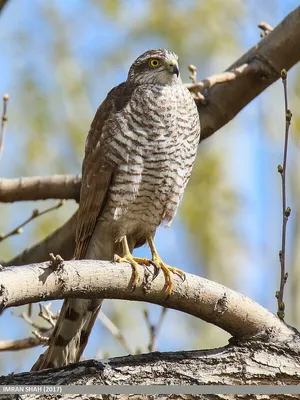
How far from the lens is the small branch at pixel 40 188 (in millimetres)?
4660

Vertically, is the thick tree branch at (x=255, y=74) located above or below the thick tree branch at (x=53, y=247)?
above

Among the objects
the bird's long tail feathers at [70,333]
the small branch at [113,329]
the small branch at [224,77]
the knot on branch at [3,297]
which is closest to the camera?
the knot on branch at [3,297]

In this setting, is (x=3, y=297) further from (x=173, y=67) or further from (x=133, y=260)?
(x=173, y=67)

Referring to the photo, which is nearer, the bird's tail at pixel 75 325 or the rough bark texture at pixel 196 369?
the rough bark texture at pixel 196 369

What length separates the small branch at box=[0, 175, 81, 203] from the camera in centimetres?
466

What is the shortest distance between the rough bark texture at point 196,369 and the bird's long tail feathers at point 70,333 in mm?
831

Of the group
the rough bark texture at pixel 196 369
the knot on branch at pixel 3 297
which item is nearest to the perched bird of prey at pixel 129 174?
the rough bark texture at pixel 196 369

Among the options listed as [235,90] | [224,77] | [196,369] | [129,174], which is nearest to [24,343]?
[129,174]

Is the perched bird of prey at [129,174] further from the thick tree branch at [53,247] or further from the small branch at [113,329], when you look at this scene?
the thick tree branch at [53,247]

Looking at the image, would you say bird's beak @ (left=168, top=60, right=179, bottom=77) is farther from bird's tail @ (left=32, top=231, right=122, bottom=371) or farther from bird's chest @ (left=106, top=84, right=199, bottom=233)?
bird's tail @ (left=32, top=231, right=122, bottom=371)

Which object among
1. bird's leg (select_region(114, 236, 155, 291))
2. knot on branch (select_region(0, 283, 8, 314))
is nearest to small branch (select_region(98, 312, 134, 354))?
bird's leg (select_region(114, 236, 155, 291))

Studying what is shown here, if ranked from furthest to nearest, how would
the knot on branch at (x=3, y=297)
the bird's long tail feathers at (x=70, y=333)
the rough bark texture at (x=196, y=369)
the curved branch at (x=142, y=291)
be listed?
the bird's long tail feathers at (x=70, y=333), the rough bark texture at (x=196, y=369), the curved branch at (x=142, y=291), the knot on branch at (x=3, y=297)

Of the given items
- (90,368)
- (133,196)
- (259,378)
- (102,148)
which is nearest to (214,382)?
(259,378)

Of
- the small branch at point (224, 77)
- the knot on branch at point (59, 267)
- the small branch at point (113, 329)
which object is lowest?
the knot on branch at point (59, 267)
